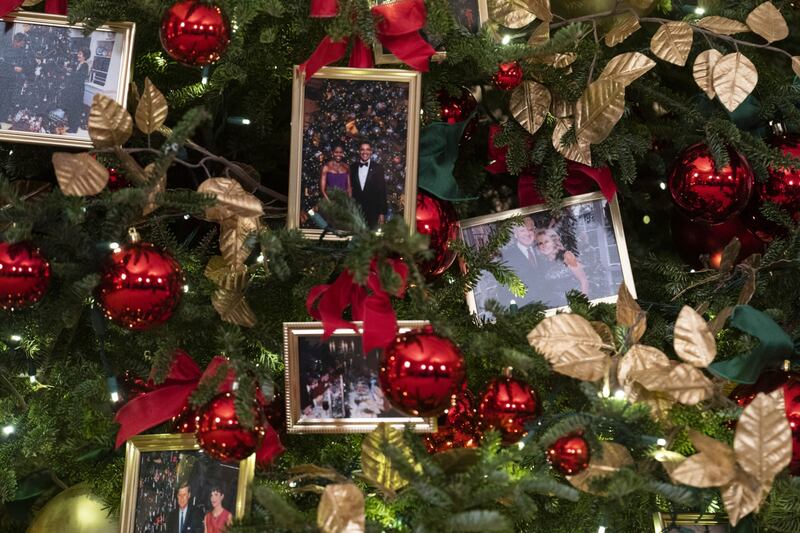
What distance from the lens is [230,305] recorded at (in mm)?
884

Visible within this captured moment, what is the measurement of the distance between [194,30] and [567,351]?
17.7 inches

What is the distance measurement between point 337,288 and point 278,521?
23 cm

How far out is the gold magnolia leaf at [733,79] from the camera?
0.94m

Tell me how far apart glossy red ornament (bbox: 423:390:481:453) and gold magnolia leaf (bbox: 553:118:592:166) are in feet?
0.89

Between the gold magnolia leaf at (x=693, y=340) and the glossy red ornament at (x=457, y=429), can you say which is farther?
the glossy red ornament at (x=457, y=429)

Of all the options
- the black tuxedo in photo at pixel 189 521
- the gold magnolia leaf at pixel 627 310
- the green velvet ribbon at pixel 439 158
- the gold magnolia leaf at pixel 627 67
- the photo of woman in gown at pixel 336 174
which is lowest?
the black tuxedo in photo at pixel 189 521

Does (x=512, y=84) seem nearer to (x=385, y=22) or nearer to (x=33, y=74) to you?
(x=385, y=22)

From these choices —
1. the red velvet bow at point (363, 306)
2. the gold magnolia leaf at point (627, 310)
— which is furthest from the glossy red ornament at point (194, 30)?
the gold magnolia leaf at point (627, 310)

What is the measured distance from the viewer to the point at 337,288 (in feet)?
2.86

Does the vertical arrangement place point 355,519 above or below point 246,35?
below

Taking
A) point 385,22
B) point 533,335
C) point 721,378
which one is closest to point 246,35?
point 385,22

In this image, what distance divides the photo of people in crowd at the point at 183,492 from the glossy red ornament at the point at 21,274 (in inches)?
8.9

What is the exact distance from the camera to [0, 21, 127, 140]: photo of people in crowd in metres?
0.89

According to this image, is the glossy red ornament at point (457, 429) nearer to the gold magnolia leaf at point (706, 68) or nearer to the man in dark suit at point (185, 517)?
the man in dark suit at point (185, 517)
